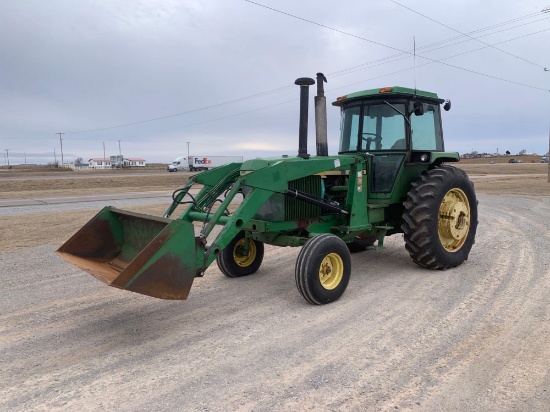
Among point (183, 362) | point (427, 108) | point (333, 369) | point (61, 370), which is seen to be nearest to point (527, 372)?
point (333, 369)

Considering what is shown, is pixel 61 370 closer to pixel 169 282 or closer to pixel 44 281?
pixel 169 282

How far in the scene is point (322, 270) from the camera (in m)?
5.21

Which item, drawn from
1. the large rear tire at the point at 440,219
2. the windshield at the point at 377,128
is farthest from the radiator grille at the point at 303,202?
the large rear tire at the point at 440,219

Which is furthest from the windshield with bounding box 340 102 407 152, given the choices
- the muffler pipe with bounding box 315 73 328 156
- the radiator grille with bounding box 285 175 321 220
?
the radiator grille with bounding box 285 175 321 220

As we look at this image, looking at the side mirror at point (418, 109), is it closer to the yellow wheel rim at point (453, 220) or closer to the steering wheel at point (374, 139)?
the steering wheel at point (374, 139)

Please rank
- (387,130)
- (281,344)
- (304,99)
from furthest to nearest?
(387,130)
(304,99)
(281,344)

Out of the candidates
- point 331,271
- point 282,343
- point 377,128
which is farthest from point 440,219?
point 282,343

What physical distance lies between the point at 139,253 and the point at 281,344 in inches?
59.9

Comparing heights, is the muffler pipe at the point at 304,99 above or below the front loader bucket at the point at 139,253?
above

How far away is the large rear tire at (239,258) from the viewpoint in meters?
6.23

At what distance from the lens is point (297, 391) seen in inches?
127

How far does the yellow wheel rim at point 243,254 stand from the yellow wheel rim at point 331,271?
4.91 ft

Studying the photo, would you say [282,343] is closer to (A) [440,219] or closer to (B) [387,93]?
(A) [440,219]

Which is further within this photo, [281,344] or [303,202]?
[303,202]
